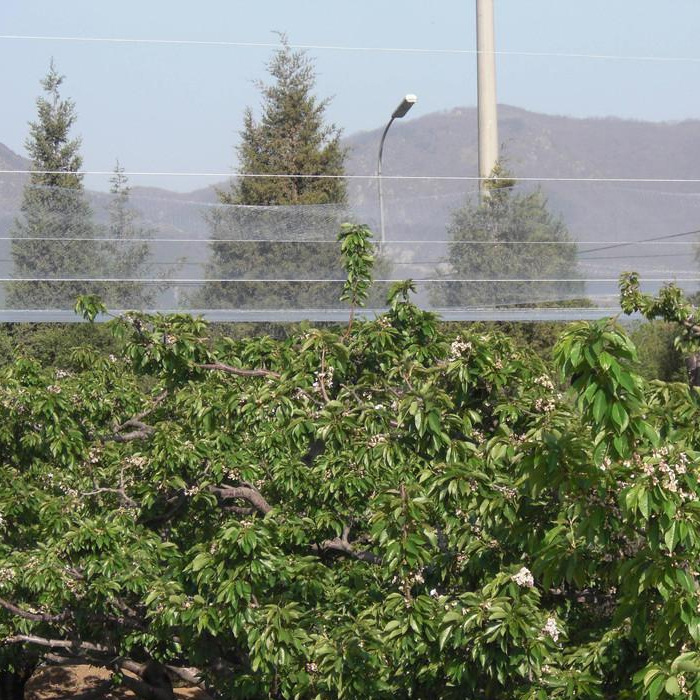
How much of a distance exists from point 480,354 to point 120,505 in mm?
3668

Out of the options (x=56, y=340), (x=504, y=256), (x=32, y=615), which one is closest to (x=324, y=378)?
(x=32, y=615)

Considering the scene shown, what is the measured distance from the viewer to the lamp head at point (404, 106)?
15414mm

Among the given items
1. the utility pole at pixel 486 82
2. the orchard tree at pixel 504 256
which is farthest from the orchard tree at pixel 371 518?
the utility pole at pixel 486 82

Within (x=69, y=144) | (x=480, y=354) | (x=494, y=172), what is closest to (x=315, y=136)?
(x=69, y=144)

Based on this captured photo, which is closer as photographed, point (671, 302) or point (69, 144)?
point (671, 302)

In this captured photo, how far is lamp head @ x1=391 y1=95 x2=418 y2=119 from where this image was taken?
1541 centimetres

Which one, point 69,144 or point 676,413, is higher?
point 69,144

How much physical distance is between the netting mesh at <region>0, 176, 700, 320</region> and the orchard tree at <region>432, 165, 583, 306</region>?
0.05ft

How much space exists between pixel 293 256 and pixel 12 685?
18.7 feet

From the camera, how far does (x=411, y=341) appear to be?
6812mm

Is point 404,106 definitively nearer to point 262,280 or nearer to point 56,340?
point 262,280

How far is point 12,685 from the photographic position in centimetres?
1160

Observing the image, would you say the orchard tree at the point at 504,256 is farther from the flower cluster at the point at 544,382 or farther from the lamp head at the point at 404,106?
the flower cluster at the point at 544,382

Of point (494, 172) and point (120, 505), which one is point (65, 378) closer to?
point (120, 505)
